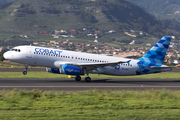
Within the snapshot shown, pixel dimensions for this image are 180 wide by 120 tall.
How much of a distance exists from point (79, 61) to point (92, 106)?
22.6 metres

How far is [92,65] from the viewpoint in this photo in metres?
43.0

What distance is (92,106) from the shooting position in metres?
22.7

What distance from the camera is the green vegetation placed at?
64.4ft

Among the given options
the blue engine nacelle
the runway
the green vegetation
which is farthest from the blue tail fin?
the green vegetation

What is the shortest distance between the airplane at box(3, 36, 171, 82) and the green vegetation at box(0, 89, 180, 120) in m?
14.2

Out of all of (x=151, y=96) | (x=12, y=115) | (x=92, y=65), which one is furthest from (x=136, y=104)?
(x=92, y=65)

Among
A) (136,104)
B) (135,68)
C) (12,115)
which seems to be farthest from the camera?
(135,68)

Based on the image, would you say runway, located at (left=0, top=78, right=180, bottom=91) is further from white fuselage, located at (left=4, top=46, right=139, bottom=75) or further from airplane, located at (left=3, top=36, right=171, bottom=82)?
white fuselage, located at (left=4, top=46, right=139, bottom=75)

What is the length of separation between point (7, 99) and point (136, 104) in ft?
34.7

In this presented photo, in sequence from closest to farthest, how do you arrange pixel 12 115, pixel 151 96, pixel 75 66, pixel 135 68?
1. pixel 12 115
2. pixel 151 96
3. pixel 75 66
4. pixel 135 68

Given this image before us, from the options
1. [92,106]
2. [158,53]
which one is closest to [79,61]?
[158,53]

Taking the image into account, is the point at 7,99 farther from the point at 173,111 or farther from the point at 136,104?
the point at 173,111

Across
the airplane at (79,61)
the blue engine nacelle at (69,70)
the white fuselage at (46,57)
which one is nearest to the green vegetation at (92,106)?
the blue engine nacelle at (69,70)

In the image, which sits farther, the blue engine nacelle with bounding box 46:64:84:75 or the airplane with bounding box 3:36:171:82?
the airplane with bounding box 3:36:171:82
